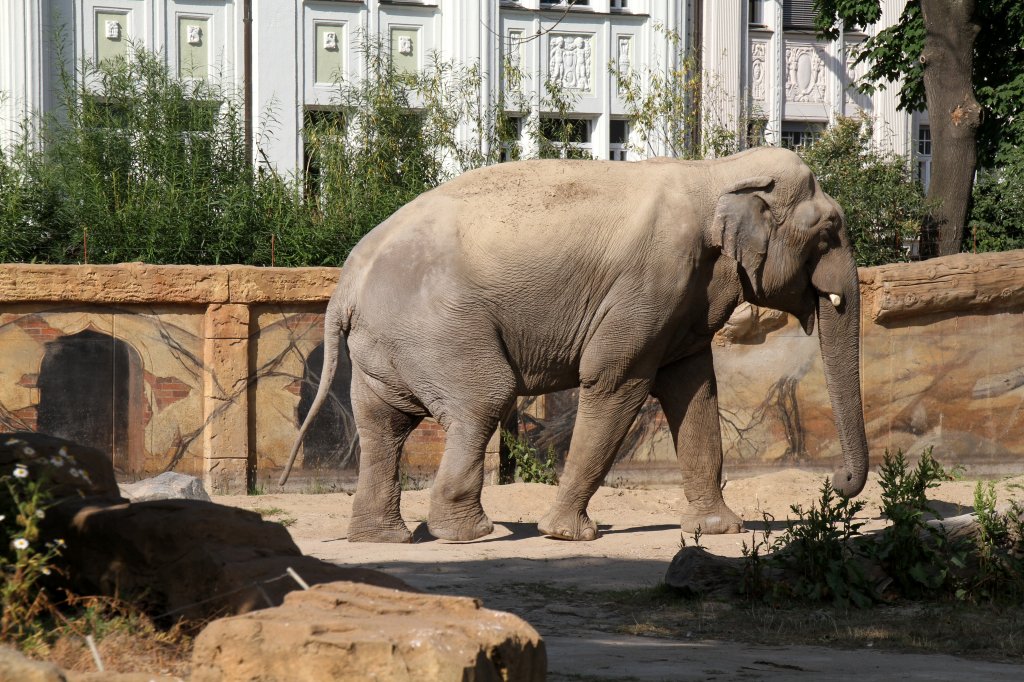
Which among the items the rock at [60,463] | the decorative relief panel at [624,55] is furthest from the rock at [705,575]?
the decorative relief panel at [624,55]

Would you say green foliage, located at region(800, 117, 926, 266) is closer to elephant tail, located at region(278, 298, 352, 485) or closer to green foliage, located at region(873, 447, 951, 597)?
elephant tail, located at region(278, 298, 352, 485)

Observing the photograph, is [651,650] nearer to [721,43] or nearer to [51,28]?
[51,28]

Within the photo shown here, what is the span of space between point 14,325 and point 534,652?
8702mm

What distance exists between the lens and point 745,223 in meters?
8.91

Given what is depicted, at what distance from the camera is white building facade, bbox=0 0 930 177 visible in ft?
71.3

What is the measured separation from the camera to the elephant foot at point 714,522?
9.44 m

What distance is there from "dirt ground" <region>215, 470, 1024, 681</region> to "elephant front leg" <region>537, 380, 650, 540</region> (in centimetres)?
15

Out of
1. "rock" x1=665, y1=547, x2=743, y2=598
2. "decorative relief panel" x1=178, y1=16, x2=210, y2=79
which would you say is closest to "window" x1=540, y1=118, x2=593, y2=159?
"decorative relief panel" x1=178, y1=16, x2=210, y2=79

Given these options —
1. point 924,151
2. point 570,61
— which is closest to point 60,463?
point 570,61

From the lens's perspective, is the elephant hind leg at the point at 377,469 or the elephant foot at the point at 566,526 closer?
the elephant hind leg at the point at 377,469

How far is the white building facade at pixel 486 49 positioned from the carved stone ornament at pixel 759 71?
0.10ft

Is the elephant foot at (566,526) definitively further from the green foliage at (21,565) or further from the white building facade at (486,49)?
the white building facade at (486,49)

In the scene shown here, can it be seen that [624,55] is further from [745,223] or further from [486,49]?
[745,223]

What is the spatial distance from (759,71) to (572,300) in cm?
1914
